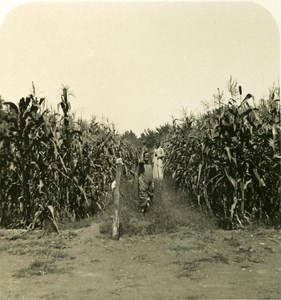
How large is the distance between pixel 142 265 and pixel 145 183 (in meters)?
Answer: 3.79

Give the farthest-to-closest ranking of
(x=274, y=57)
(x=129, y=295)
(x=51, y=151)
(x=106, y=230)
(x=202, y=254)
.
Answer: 1. (x=51, y=151)
2. (x=106, y=230)
3. (x=274, y=57)
4. (x=202, y=254)
5. (x=129, y=295)

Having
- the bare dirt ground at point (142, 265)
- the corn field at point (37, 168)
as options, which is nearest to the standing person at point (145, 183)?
the corn field at point (37, 168)

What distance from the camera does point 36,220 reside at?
7277mm

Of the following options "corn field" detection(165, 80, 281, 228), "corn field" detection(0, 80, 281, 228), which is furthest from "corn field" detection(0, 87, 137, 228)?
"corn field" detection(165, 80, 281, 228)

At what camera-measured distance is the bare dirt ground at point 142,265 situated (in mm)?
4445

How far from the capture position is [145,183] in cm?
913

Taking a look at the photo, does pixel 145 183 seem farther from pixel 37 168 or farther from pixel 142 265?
pixel 142 265

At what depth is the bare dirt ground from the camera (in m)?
4.45

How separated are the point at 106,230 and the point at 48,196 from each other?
4.42ft

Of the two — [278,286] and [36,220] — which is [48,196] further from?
[278,286]

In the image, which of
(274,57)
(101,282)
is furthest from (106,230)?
(274,57)

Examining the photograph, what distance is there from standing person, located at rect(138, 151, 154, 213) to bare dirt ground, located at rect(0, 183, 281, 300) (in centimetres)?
170

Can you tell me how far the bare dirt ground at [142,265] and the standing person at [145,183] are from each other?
1.70 metres

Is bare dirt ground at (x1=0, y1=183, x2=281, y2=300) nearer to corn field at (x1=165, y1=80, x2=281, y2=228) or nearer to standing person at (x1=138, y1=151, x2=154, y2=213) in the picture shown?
corn field at (x1=165, y1=80, x2=281, y2=228)
